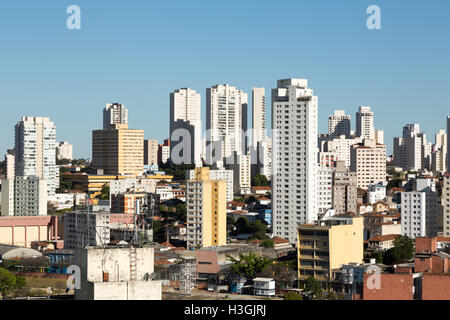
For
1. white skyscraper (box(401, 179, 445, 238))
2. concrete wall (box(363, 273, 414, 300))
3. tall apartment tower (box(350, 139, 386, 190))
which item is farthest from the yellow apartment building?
tall apartment tower (box(350, 139, 386, 190))

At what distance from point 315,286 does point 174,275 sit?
128 inches

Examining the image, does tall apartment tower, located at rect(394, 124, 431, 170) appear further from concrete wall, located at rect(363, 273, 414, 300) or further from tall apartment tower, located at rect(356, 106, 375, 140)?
concrete wall, located at rect(363, 273, 414, 300)

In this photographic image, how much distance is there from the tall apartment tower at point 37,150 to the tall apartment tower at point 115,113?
13.8 meters

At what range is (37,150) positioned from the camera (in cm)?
3519

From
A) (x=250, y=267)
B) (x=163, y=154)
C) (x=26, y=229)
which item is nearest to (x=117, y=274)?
(x=250, y=267)

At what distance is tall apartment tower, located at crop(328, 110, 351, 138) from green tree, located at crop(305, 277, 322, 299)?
4094 cm

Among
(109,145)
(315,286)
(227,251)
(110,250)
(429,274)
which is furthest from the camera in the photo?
(109,145)

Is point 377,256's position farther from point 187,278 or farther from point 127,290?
point 127,290

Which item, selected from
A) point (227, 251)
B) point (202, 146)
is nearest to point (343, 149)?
point (202, 146)

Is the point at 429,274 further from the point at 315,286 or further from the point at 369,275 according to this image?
the point at 315,286

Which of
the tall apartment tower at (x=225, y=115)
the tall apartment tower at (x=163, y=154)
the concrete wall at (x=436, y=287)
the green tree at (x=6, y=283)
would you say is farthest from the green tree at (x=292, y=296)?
the tall apartment tower at (x=163, y=154)

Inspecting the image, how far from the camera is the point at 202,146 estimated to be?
44844 millimetres

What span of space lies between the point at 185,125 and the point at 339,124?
50.1 feet
